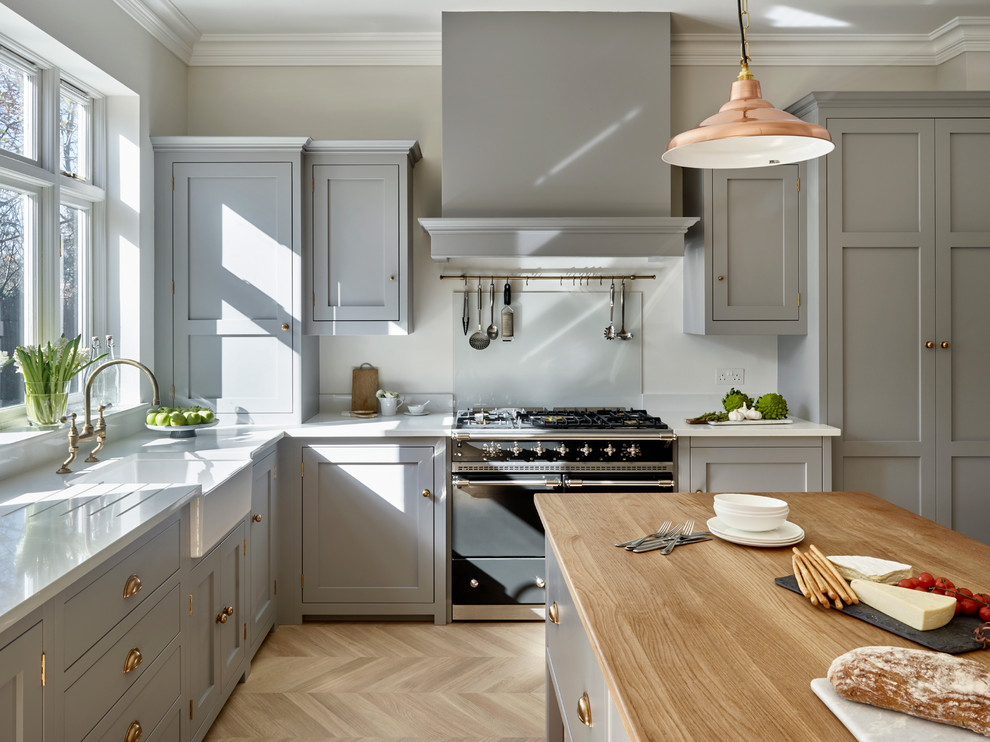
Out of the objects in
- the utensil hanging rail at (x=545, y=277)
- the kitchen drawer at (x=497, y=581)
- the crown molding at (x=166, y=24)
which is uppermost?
the crown molding at (x=166, y=24)

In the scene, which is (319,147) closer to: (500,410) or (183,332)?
(183,332)

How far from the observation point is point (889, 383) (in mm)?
3180

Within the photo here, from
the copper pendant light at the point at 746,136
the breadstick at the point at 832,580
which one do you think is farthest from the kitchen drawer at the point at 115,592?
the copper pendant light at the point at 746,136

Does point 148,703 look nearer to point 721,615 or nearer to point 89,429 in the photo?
point 89,429

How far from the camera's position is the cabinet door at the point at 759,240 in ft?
10.7

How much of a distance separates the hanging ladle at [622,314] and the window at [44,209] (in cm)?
244

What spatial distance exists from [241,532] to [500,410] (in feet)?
4.66

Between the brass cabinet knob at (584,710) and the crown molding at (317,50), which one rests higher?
the crown molding at (317,50)

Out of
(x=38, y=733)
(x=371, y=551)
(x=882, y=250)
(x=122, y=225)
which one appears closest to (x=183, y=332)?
(x=122, y=225)

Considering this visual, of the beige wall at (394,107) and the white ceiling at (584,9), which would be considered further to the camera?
the beige wall at (394,107)

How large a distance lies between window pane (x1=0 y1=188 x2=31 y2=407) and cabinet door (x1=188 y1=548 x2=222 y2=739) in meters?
0.97

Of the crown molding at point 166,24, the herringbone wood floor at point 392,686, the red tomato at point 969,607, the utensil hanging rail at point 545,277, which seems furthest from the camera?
the utensil hanging rail at point 545,277

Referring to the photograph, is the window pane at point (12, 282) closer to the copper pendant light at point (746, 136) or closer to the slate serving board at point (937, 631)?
the copper pendant light at point (746, 136)

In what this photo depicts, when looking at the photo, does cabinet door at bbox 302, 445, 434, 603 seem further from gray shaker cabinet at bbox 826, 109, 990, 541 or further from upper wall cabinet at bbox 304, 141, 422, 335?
gray shaker cabinet at bbox 826, 109, 990, 541
